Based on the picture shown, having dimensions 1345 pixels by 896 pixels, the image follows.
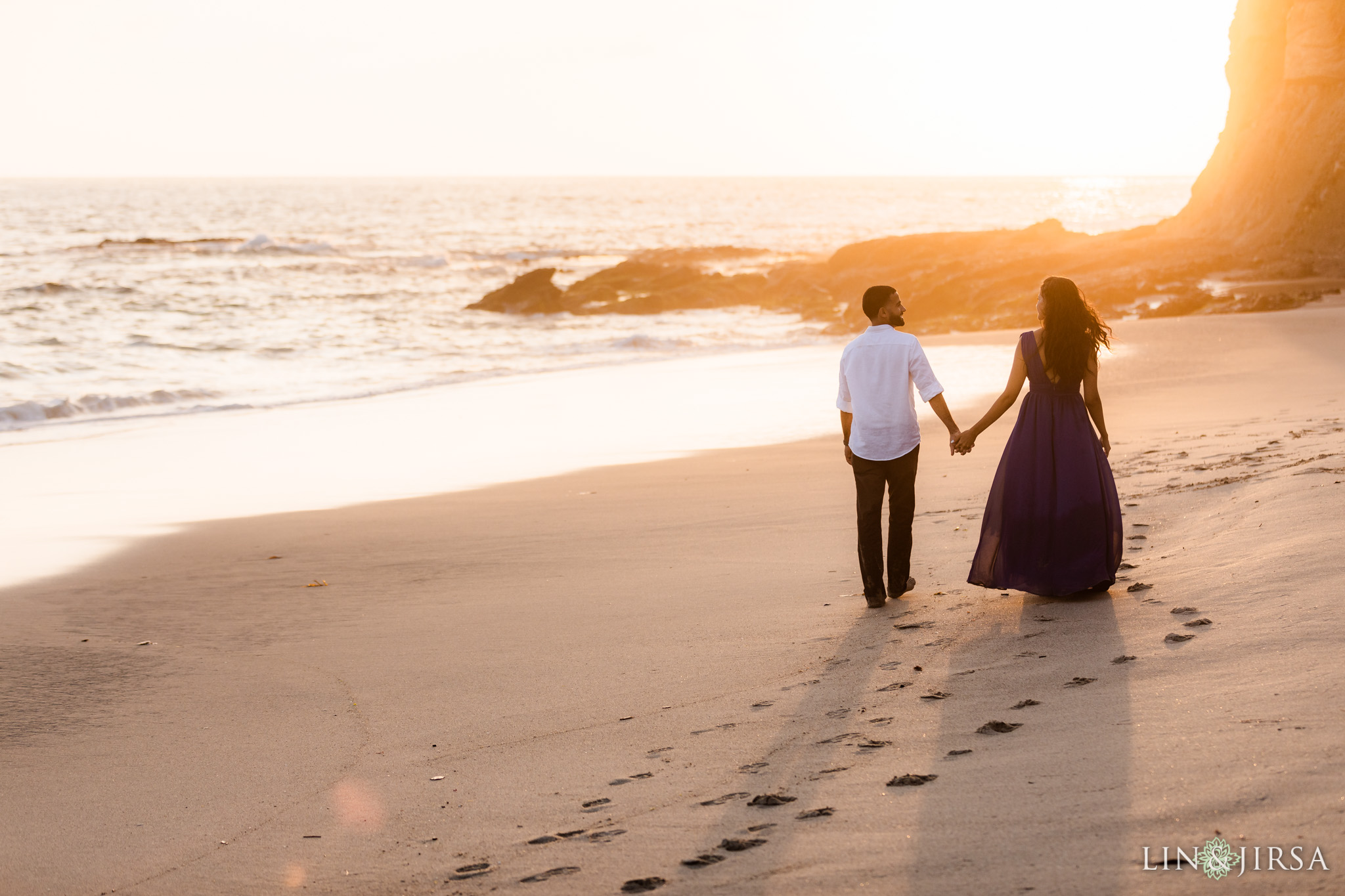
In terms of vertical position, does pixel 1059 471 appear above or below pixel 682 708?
above

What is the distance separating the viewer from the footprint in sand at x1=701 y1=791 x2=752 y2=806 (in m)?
3.42

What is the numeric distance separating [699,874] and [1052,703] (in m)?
1.63

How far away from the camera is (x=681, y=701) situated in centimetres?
446

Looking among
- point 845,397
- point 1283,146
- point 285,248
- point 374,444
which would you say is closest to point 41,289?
point 285,248

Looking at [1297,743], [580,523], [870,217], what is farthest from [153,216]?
[1297,743]

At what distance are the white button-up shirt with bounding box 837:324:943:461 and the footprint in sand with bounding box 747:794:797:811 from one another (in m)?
2.48

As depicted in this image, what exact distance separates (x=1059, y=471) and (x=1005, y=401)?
1.44ft

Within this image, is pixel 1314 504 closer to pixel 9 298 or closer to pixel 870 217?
pixel 9 298

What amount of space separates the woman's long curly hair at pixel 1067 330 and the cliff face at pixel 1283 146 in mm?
22638

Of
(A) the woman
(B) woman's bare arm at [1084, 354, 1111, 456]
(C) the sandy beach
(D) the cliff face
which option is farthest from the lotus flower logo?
(D) the cliff face

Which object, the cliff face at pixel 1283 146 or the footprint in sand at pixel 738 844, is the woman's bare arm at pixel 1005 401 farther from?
the cliff face at pixel 1283 146

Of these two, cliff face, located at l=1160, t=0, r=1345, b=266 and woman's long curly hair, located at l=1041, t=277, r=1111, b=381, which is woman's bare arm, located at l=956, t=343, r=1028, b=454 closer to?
woman's long curly hair, located at l=1041, t=277, r=1111, b=381

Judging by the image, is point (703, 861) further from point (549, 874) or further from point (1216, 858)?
point (1216, 858)

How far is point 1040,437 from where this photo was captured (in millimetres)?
5125
